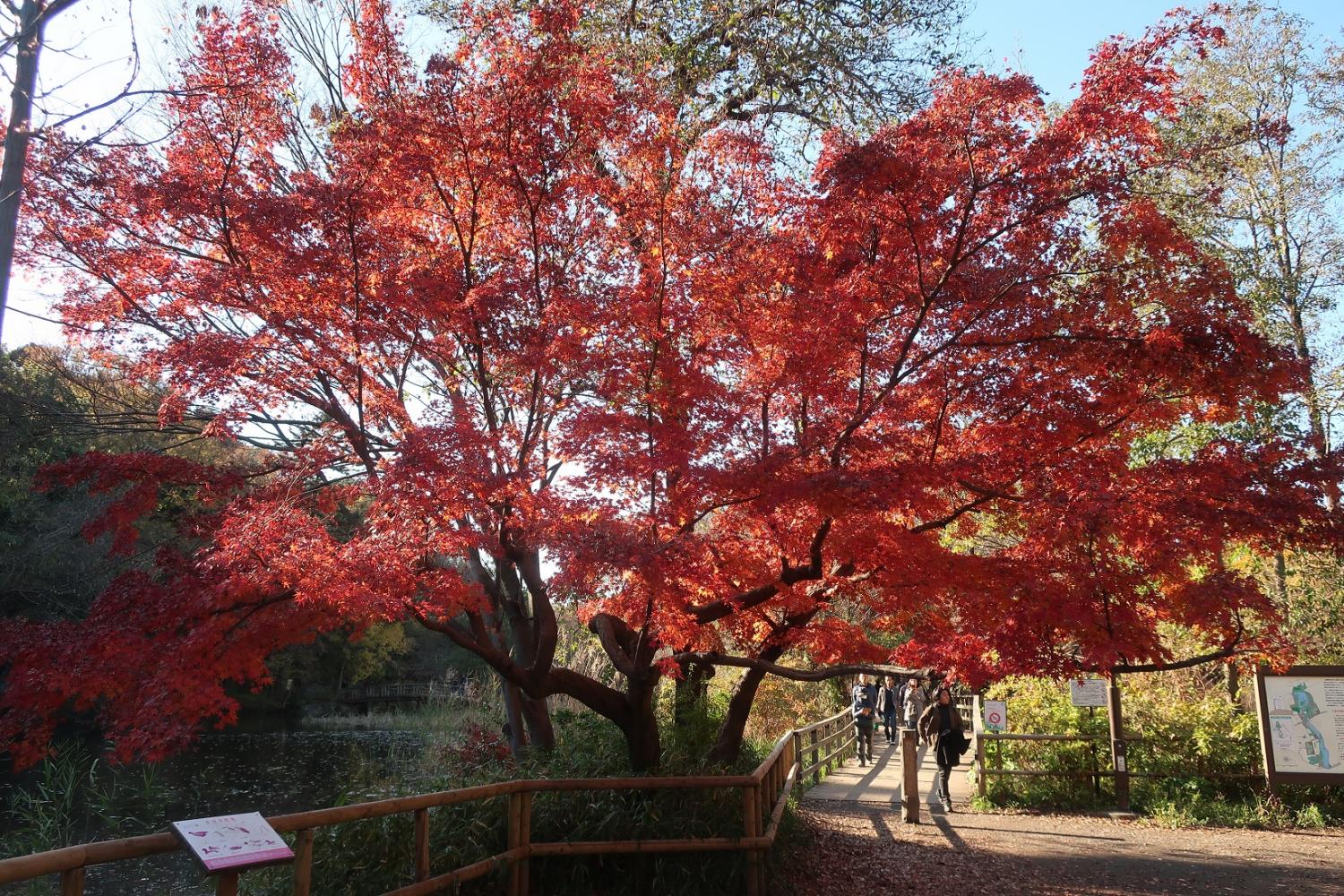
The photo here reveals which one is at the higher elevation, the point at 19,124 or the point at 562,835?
the point at 19,124

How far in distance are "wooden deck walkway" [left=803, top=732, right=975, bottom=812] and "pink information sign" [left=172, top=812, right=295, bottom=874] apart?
10077 mm

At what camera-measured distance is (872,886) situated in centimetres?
784

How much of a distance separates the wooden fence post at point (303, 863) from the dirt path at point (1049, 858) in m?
4.74

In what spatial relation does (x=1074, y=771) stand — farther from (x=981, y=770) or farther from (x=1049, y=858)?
(x=1049, y=858)

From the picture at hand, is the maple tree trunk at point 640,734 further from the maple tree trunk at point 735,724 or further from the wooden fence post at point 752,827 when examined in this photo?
the wooden fence post at point 752,827

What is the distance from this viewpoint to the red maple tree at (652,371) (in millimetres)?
6445

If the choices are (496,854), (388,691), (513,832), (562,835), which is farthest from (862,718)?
(388,691)

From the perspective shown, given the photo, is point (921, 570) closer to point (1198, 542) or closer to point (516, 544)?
point (1198, 542)

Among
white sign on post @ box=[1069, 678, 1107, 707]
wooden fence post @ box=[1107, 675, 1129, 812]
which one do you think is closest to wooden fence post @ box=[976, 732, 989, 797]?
white sign on post @ box=[1069, 678, 1107, 707]

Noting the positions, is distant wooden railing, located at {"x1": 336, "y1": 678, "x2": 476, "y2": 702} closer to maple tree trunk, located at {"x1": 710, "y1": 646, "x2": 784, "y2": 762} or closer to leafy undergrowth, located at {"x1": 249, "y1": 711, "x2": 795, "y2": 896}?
maple tree trunk, located at {"x1": 710, "y1": 646, "x2": 784, "y2": 762}

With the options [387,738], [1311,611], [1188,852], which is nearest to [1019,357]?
[1188,852]

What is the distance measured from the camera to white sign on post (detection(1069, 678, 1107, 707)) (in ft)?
38.6

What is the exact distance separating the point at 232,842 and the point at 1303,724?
1236 centimetres

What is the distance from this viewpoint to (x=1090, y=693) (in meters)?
11.9
